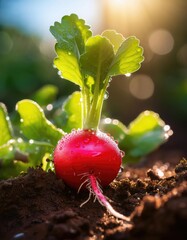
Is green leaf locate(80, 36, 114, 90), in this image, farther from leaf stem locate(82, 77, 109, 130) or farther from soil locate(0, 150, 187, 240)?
soil locate(0, 150, 187, 240)

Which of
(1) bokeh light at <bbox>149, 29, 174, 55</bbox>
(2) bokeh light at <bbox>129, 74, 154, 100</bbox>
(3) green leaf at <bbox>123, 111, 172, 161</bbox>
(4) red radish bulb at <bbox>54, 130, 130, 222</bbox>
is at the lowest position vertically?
(4) red radish bulb at <bbox>54, 130, 130, 222</bbox>

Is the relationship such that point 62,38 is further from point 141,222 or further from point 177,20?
point 177,20

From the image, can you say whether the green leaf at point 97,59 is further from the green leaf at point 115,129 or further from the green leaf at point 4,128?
the green leaf at point 115,129

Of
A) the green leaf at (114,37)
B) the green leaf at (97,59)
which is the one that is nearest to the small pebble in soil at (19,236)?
the green leaf at (97,59)

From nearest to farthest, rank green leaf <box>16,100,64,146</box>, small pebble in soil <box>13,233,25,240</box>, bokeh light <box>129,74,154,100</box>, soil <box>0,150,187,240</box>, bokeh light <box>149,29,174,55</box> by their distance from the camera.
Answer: soil <box>0,150,187,240</box>
small pebble in soil <box>13,233,25,240</box>
green leaf <box>16,100,64,146</box>
bokeh light <box>129,74,154,100</box>
bokeh light <box>149,29,174,55</box>

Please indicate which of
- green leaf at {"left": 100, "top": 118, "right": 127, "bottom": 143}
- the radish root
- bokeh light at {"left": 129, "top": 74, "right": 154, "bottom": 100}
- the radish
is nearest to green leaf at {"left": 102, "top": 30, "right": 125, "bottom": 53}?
the radish

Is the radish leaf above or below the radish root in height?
above

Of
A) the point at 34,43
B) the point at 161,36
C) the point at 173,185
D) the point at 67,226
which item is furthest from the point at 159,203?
the point at 34,43
